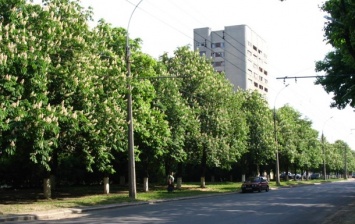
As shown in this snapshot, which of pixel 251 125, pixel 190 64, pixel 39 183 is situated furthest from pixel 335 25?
pixel 251 125

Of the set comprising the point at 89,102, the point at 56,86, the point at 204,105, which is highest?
the point at 204,105

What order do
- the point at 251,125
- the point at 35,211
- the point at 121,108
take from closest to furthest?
the point at 35,211 < the point at 121,108 < the point at 251,125

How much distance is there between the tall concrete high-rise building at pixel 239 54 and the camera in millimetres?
108000

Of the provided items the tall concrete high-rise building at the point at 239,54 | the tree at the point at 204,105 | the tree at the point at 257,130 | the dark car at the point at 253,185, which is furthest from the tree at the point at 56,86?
the tall concrete high-rise building at the point at 239,54

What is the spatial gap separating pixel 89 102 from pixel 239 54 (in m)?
91.4

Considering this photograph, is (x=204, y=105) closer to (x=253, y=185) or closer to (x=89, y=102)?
(x=253, y=185)

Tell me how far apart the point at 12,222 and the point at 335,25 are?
13194mm

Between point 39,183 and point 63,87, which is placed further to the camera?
point 39,183

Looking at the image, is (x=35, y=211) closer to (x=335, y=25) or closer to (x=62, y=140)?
(x=62, y=140)

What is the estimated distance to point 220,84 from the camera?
129 ft

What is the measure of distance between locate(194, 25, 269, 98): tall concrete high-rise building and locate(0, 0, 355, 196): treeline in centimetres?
6443

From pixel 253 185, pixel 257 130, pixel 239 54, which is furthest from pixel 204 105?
pixel 239 54

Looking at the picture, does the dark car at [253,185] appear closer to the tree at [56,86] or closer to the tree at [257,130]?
the tree at [257,130]

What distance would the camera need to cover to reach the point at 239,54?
109 meters
